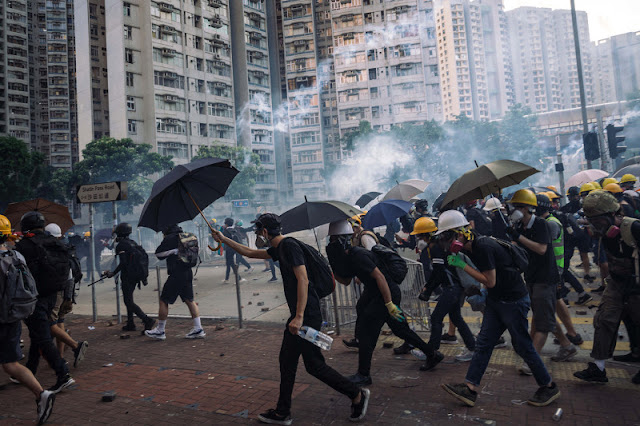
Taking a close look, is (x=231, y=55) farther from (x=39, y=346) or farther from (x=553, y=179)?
(x=39, y=346)

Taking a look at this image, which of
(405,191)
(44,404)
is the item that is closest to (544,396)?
(44,404)

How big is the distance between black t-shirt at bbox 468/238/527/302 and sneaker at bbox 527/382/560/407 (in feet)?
2.72

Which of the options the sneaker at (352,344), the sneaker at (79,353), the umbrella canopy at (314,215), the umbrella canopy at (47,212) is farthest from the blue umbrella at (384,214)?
the umbrella canopy at (47,212)

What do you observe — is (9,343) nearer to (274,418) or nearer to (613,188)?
(274,418)

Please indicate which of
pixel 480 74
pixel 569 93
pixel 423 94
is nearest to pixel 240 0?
pixel 423 94

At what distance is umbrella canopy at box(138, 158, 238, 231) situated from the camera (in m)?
4.91

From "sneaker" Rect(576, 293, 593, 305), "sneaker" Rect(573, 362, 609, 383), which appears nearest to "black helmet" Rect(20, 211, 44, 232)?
"sneaker" Rect(573, 362, 609, 383)

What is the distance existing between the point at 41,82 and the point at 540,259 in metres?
89.7

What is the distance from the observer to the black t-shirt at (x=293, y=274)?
3914mm

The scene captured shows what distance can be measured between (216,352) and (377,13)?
6406 centimetres

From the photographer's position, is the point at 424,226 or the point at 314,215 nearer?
the point at 424,226

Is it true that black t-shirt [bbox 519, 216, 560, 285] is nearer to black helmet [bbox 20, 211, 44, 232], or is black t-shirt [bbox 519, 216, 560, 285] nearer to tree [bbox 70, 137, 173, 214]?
black helmet [bbox 20, 211, 44, 232]

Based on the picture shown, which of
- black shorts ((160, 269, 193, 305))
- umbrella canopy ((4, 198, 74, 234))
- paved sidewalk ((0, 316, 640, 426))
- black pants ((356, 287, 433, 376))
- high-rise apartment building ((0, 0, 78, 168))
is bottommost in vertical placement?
paved sidewalk ((0, 316, 640, 426))

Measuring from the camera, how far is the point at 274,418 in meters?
4.09
